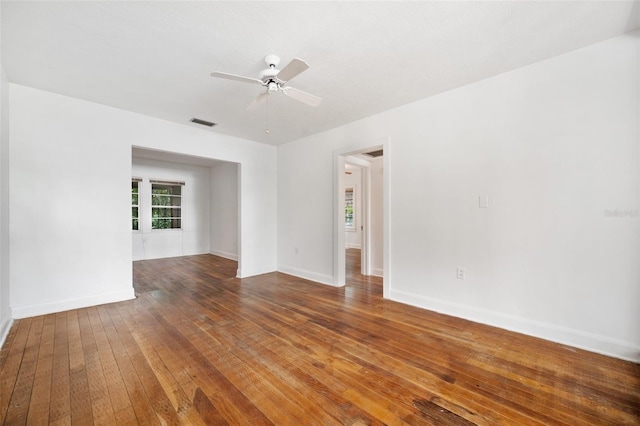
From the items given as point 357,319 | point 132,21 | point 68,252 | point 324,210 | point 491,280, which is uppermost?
point 132,21

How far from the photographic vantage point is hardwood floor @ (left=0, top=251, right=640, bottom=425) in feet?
5.25

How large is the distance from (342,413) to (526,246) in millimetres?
2352

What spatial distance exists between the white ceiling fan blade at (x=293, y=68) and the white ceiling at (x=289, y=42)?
288 millimetres

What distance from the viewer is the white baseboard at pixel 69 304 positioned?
119 inches

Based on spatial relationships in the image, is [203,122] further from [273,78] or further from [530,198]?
[530,198]

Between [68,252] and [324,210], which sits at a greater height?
[324,210]

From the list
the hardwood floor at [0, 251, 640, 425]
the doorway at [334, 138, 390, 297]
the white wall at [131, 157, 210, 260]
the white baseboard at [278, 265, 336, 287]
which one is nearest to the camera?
the hardwood floor at [0, 251, 640, 425]

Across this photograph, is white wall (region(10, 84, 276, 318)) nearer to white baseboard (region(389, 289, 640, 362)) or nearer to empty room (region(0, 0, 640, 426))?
empty room (region(0, 0, 640, 426))

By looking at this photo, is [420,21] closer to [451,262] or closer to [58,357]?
[451,262]

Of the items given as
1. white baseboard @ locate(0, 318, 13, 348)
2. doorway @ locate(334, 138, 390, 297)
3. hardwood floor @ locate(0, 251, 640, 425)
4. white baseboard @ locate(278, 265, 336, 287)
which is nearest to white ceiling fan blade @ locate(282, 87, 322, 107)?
doorway @ locate(334, 138, 390, 297)

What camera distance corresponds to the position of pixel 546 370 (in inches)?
79.4

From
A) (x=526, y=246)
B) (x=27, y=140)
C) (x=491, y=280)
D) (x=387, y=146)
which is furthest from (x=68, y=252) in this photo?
(x=526, y=246)

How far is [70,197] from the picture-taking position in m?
3.31

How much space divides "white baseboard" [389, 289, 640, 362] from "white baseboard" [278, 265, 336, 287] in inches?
61.7
